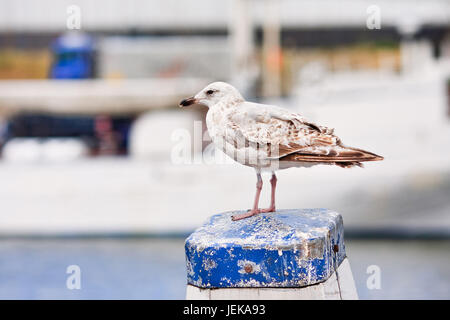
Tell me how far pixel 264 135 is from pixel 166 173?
9.50 meters

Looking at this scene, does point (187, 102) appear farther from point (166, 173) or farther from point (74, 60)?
point (74, 60)

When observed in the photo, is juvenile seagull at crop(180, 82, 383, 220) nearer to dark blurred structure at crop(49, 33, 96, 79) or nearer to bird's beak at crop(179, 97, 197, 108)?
bird's beak at crop(179, 97, 197, 108)

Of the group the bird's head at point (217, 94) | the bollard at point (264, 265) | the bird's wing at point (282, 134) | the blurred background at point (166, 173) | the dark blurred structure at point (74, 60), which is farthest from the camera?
the dark blurred structure at point (74, 60)

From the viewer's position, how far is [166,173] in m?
11.9

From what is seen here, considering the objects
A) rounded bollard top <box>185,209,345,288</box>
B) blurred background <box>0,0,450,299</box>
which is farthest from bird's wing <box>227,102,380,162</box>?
blurred background <box>0,0,450,299</box>

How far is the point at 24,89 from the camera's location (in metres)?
14.4

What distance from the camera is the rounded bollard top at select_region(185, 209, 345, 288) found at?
2125mm

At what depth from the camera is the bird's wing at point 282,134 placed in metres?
2.38

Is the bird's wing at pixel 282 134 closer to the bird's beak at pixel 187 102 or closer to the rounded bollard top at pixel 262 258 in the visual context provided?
the bird's beak at pixel 187 102

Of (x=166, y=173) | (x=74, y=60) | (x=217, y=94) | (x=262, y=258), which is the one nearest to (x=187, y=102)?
(x=217, y=94)

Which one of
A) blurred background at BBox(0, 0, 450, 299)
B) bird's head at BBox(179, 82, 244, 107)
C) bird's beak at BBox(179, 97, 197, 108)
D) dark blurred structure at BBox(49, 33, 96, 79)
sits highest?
dark blurred structure at BBox(49, 33, 96, 79)

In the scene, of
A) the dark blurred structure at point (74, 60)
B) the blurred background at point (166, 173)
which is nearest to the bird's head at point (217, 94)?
the blurred background at point (166, 173)

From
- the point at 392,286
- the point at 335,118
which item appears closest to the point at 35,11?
the point at 335,118

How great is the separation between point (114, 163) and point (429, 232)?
→ 5.50 metres
